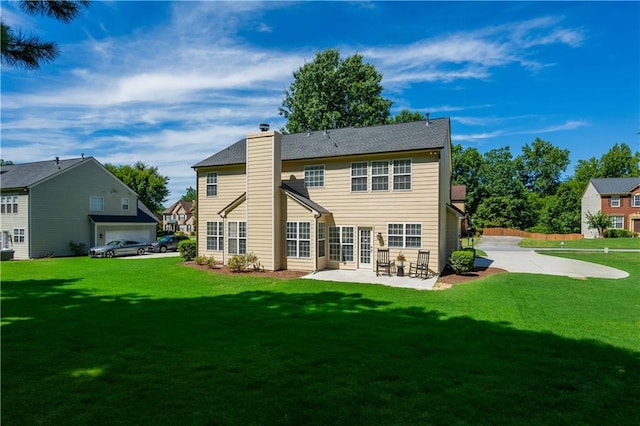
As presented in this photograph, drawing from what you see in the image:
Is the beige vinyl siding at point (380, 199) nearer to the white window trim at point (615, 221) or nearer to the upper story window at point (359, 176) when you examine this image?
the upper story window at point (359, 176)

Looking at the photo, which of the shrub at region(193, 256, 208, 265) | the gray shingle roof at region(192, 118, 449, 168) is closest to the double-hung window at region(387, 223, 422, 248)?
the gray shingle roof at region(192, 118, 449, 168)

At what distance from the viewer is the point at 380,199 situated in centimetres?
1658

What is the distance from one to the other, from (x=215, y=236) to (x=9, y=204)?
1964 centimetres

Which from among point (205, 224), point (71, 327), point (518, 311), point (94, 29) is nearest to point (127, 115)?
point (205, 224)

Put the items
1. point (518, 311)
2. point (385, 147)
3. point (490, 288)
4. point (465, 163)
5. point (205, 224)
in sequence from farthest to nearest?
1. point (465, 163)
2. point (205, 224)
3. point (385, 147)
4. point (490, 288)
5. point (518, 311)

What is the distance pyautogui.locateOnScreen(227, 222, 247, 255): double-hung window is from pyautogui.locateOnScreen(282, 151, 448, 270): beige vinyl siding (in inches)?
132

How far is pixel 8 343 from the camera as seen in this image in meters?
5.96

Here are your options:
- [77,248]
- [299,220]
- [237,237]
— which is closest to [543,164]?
[299,220]

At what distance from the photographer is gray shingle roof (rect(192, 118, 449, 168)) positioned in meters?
16.3

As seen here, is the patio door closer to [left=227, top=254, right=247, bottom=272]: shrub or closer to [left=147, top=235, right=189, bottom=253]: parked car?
[left=227, top=254, right=247, bottom=272]: shrub

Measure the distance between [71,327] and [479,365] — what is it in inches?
296

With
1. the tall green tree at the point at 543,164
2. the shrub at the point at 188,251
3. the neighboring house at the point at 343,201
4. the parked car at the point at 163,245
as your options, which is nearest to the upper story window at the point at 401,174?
the neighboring house at the point at 343,201

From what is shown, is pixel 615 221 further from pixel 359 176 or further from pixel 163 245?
pixel 163 245

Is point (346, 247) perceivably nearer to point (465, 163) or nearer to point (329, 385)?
point (329, 385)
